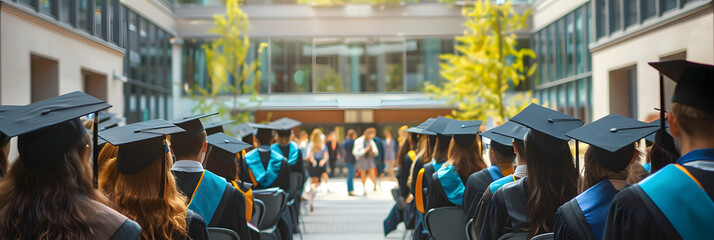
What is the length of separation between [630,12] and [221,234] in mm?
13832

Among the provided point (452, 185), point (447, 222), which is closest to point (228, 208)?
point (447, 222)

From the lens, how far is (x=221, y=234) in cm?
348

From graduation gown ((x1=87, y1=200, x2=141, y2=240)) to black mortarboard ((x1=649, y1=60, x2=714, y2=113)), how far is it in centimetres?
191

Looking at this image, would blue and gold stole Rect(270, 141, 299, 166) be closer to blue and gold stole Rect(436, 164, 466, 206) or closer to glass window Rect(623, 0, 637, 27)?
blue and gold stole Rect(436, 164, 466, 206)

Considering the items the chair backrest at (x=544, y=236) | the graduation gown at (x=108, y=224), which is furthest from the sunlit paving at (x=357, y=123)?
the chair backrest at (x=544, y=236)

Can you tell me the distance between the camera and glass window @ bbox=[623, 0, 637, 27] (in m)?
14.8

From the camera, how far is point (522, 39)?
2508 centimetres

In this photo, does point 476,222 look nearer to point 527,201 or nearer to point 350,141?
point 527,201

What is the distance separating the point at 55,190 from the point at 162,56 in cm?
2249

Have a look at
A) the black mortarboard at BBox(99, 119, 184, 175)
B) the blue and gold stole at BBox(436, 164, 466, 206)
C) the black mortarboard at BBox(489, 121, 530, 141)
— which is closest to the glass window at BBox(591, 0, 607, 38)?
the blue and gold stole at BBox(436, 164, 466, 206)

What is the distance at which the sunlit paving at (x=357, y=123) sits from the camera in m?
2.14

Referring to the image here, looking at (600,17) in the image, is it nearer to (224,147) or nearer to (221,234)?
(224,147)

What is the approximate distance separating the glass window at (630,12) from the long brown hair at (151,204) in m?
14.2

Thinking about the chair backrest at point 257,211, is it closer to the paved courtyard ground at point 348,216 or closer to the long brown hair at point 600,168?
the long brown hair at point 600,168
